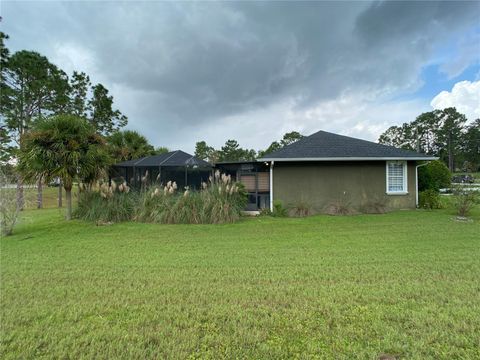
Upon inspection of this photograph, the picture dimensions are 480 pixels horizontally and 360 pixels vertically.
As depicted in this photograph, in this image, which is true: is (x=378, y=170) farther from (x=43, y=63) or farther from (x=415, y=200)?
(x=43, y=63)

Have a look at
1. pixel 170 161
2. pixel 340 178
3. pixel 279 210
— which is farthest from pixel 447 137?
pixel 170 161

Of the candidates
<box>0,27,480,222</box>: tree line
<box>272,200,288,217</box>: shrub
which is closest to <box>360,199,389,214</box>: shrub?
<box>272,200,288,217</box>: shrub

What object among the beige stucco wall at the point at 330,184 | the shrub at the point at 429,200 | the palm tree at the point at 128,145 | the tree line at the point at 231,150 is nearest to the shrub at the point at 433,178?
the shrub at the point at 429,200

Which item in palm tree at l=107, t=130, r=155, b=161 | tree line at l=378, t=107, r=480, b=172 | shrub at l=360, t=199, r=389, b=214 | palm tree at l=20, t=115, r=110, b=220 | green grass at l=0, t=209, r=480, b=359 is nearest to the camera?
green grass at l=0, t=209, r=480, b=359

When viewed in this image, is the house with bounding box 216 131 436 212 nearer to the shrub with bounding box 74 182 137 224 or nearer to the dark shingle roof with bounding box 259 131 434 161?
the dark shingle roof with bounding box 259 131 434 161

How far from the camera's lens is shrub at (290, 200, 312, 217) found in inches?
402

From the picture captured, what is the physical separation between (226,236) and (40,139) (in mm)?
7795

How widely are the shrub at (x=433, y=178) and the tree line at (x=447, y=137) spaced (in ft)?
190

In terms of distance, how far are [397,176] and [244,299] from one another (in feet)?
36.6

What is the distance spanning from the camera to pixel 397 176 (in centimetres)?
1109

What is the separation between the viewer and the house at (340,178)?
10.6 metres

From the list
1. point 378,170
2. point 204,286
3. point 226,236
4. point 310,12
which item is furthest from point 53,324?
point 310,12

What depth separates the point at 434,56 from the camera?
39.2 ft

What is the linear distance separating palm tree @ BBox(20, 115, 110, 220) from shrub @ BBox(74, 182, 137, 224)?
592 mm
